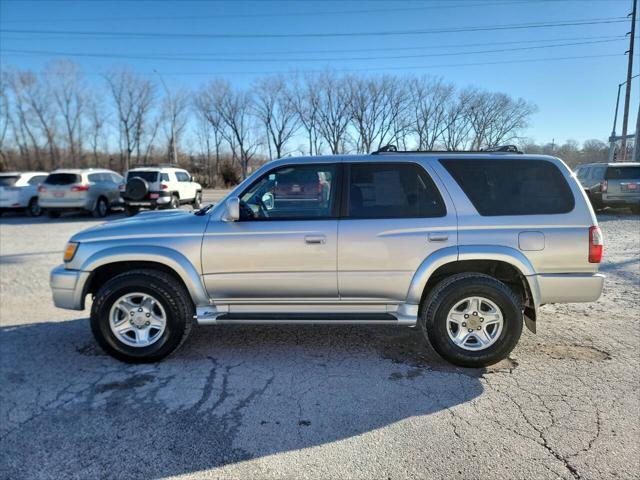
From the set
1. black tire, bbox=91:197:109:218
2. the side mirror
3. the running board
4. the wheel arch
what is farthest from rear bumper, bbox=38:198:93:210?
the wheel arch

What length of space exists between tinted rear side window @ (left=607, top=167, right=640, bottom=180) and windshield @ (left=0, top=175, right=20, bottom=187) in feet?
71.4

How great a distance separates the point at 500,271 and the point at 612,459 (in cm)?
176

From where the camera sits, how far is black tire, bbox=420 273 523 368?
11.4 feet

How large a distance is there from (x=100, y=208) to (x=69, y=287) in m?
13.0

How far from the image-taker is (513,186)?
3574 millimetres

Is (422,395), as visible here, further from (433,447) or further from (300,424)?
(300,424)

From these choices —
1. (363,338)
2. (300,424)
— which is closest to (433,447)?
(300,424)

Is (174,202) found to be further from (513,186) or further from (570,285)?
(570,285)

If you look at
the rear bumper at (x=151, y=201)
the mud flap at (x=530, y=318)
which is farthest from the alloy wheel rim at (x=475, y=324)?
the rear bumper at (x=151, y=201)

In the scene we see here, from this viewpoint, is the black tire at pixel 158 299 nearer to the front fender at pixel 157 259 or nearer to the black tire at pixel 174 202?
the front fender at pixel 157 259

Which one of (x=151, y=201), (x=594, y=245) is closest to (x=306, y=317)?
(x=594, y=245)

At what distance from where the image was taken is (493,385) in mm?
3268

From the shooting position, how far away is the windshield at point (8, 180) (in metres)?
15.3

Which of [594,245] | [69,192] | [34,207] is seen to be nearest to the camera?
[594,245]
